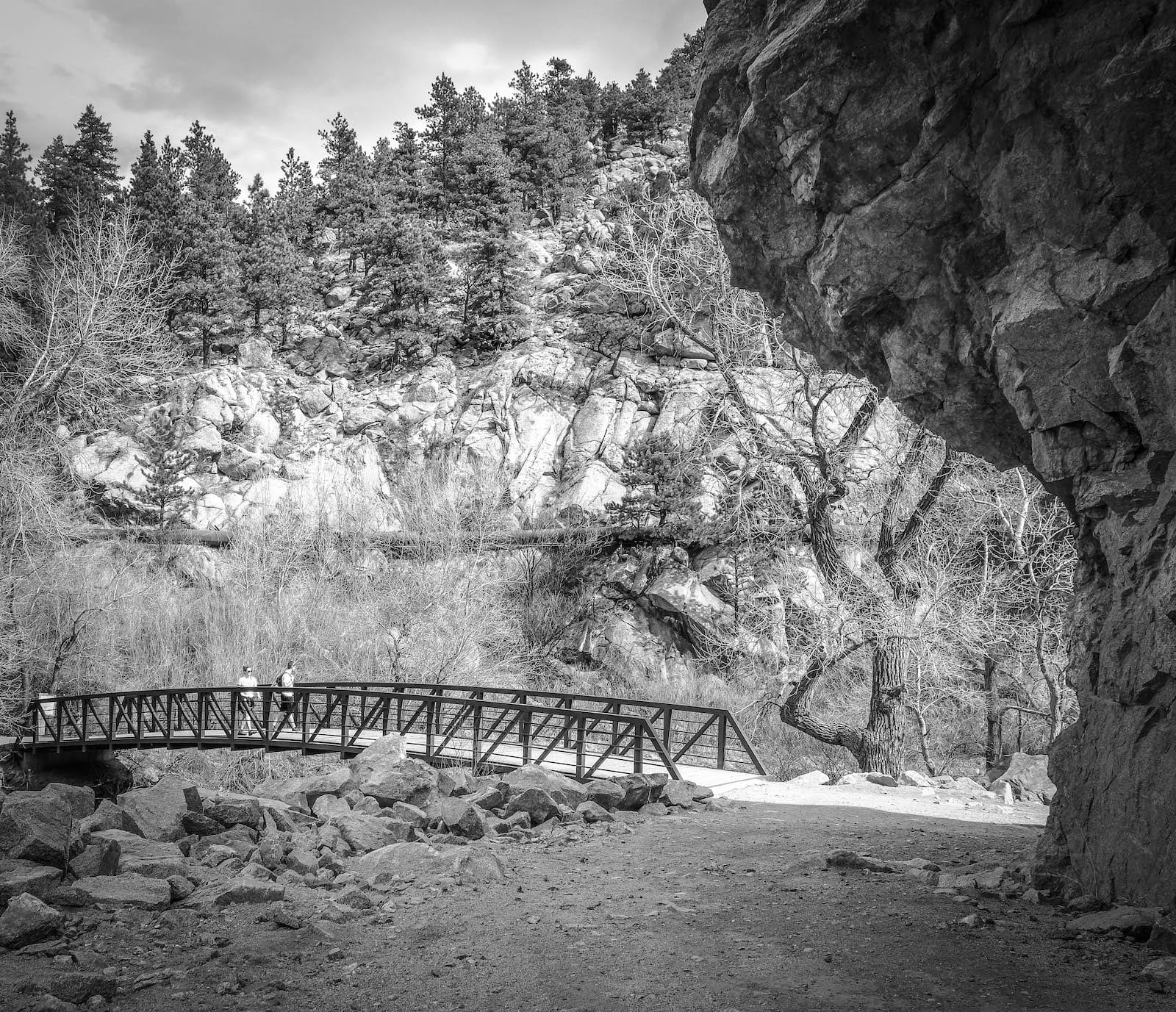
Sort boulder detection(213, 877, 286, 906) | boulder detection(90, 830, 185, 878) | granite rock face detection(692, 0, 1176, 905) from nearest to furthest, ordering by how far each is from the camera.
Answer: granite rock face detection(692, 0, 1176, 905)
boulder detection(213, 877, 286, 906)
boulder detection(90, 830, 185, 878)

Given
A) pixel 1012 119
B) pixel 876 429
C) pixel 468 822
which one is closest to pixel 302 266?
pixel 876 429

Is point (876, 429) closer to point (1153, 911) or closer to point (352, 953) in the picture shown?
point (1153, 911)

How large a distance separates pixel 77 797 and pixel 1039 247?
10755 millimetres

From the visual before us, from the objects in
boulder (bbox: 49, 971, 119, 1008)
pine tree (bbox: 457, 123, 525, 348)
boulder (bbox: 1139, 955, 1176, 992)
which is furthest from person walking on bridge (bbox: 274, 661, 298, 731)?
pine tree (bbox: 457, 123, 525, 348)

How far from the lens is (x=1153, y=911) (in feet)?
15.7

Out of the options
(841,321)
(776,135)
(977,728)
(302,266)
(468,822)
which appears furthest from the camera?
(302,266)

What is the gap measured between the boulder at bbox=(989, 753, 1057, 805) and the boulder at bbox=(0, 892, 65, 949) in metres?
10.6

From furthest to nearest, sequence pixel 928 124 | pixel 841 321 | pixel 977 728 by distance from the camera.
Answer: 1. pixel 977 728
2. pixel 841 321
3. pixel 928 124

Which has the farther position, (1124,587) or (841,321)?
(841,321)

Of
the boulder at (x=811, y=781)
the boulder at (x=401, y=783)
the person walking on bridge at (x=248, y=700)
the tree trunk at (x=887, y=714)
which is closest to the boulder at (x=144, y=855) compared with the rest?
the boulder at (x=401, y=783)

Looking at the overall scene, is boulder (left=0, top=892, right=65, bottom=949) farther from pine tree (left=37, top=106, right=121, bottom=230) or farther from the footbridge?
pine tree (left=37, top=106, right=121, bottom=230)

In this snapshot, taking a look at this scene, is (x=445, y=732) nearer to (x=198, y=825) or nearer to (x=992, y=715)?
(x=198, y=825)

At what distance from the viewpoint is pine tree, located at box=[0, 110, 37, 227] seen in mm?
40188

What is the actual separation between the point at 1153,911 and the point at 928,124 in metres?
4.93
